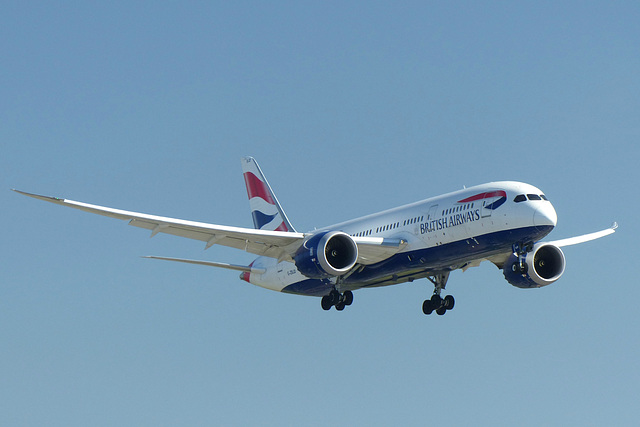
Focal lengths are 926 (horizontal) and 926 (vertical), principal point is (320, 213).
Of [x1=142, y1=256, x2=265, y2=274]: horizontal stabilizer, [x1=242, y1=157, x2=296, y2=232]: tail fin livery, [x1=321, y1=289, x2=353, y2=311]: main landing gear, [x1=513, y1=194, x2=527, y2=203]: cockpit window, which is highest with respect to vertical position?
[x1=242, y1=157, x2=296, y2=232]: tail fin livery

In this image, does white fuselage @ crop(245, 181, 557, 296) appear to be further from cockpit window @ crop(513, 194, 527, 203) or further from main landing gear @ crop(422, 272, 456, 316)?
main landing gear @ crop(422, 272, 456, 316)

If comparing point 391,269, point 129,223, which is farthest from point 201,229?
point 391,269

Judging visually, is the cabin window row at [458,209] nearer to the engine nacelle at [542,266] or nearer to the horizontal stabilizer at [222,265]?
the engine nacelle at [542,266]

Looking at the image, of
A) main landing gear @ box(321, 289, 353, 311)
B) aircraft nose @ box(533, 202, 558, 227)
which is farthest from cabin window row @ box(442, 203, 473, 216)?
main landing gear @ box(321, 289, 353, 311)

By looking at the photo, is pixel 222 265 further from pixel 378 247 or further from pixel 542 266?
pixel 542 266

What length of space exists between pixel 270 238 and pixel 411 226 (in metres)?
6.06

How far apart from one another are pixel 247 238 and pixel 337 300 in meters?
5.56

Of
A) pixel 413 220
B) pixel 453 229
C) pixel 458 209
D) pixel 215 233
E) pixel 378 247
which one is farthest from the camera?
pixel 378 247

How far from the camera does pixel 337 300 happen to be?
4247cm

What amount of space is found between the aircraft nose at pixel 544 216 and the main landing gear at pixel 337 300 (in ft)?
34.4

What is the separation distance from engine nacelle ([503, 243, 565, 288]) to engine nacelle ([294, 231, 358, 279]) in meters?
7.70

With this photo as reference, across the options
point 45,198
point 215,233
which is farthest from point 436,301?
point 45,198

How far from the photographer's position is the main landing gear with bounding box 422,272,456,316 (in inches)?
1741

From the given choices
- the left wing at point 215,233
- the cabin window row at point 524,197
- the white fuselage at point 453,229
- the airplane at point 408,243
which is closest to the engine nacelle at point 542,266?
the airplane at point 408,243
